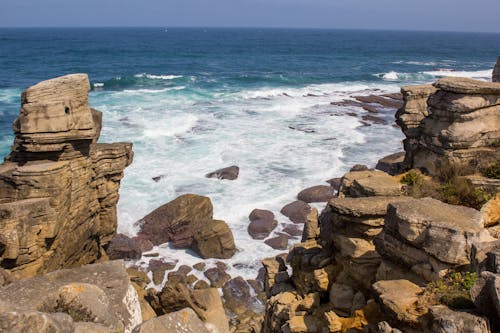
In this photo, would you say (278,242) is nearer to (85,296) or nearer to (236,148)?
(236,148)

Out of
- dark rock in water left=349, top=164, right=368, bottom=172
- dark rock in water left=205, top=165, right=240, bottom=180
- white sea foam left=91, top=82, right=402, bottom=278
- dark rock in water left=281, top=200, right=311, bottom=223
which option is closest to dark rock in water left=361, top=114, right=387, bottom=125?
white sea foam left=91, top=82, right=402, bottom=278

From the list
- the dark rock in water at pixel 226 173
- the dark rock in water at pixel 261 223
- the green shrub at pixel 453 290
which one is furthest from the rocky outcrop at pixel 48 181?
the dark rock in water at pixel 226 173

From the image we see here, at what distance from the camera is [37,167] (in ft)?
48.9

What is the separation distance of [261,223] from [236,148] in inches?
504

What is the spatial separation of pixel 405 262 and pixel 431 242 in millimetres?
889

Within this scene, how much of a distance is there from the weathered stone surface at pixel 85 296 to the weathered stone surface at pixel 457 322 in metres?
4.89

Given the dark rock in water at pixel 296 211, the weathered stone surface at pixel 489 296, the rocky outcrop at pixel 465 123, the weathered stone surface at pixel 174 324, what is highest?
the rocky outcrop at pixel 465 123

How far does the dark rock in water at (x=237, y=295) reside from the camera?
20.6 m

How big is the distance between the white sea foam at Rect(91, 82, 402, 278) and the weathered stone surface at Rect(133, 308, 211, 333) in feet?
52.2

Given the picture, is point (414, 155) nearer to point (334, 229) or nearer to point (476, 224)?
point (334, 229)

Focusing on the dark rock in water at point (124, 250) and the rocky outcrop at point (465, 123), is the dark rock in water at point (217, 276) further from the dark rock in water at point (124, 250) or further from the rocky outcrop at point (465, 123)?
the rocky outcrop at point (465, 123)

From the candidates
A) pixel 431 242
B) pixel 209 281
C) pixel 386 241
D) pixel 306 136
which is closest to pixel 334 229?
pixel 386 241

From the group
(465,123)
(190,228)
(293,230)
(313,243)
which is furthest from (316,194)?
(465,123)

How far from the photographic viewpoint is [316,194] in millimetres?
29953
